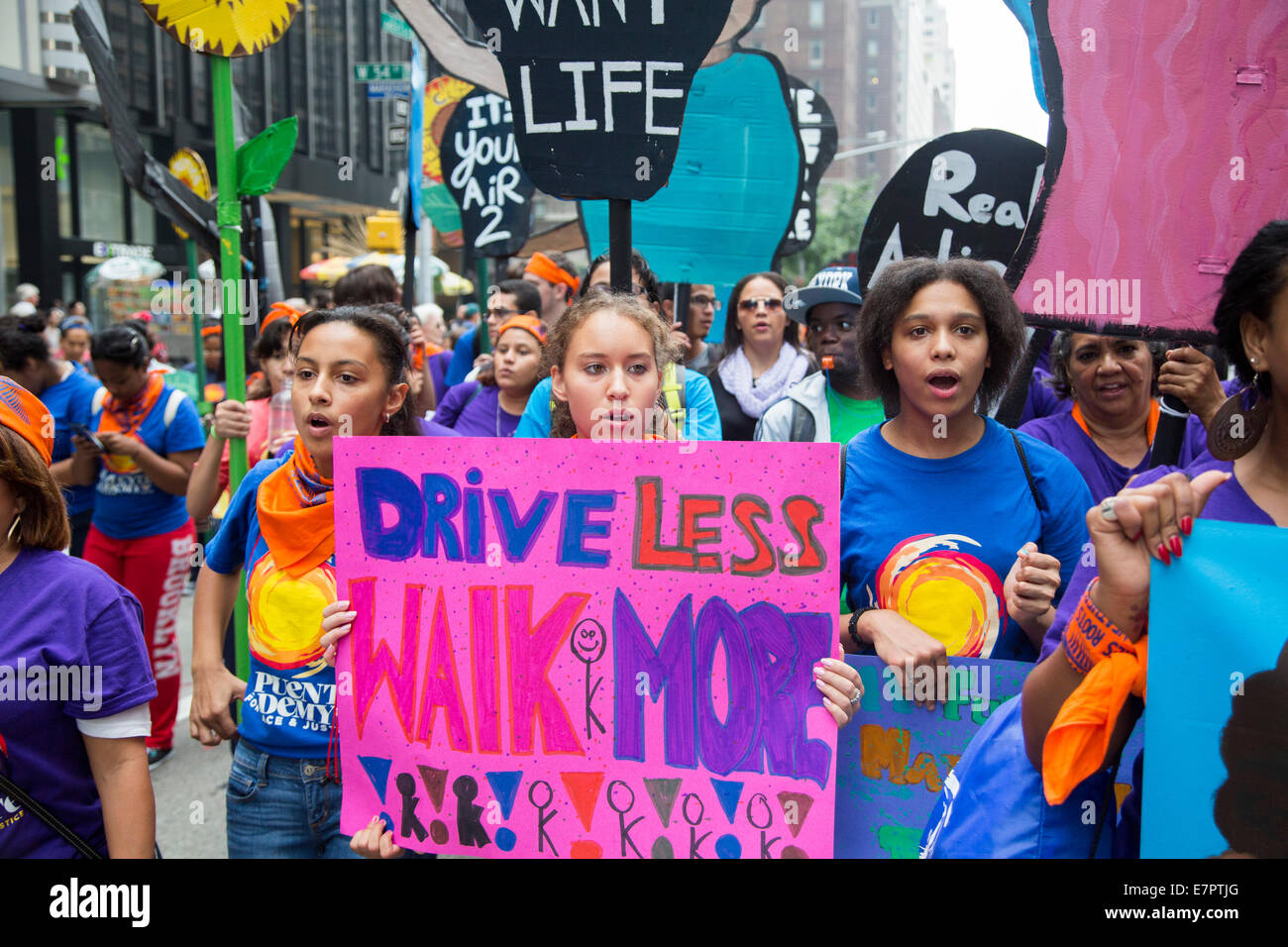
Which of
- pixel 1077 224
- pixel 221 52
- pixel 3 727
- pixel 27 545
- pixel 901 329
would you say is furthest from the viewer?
pixel 221 52

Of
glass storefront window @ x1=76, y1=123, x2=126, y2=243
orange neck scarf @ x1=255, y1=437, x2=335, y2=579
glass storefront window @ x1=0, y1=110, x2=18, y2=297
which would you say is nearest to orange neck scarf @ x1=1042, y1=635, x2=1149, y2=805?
orange neck scarf @ x1=255, y1=437, x2=335, y2=579

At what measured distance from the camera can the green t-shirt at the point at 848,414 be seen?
3188 millimetres

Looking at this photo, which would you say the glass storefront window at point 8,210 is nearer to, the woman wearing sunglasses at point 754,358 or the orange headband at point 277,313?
the orange headband at point 277,313

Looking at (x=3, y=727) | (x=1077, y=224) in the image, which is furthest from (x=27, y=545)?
(x=1077, y=224)

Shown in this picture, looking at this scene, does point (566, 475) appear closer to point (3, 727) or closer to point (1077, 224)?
point (3, 727)

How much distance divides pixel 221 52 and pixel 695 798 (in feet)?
8.62

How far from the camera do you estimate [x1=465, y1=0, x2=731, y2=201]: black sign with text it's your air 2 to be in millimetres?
2486

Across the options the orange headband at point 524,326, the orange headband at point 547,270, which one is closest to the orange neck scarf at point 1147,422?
the orange headband at point 524,326

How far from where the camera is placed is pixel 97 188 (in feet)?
66.5

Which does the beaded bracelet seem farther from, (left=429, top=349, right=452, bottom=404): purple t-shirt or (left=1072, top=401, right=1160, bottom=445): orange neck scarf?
(left=429, top=349, right=452, bottom=404): purple t-shirt

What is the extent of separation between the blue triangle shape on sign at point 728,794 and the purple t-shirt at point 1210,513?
0.57m

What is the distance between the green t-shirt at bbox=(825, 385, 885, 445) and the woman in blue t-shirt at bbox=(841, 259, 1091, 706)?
2.64 ft

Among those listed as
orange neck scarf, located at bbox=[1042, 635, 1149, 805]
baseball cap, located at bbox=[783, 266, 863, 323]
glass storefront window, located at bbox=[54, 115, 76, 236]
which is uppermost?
glass storefront window, located at bbox=[54, 115, 76, 236]
